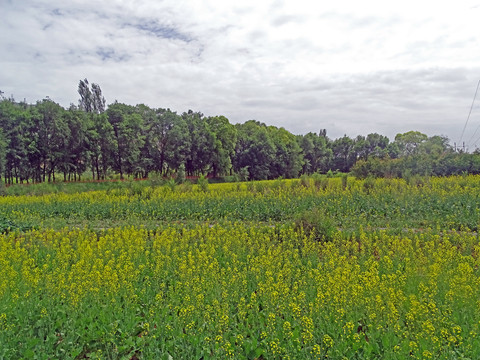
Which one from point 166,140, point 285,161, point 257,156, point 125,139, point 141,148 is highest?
point 166,140

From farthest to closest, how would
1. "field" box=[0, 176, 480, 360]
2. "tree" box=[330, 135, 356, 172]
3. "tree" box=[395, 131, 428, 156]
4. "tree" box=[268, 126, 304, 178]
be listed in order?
"tree" box=[395, 131, 428, 156]
"tree" box=[330, 135, 356, 172]
"tree" box=[268, 126, 304, 178]
"field" box=[0, 176, 480, 360]

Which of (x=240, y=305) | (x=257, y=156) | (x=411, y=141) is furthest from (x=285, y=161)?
(x=240, y=305)

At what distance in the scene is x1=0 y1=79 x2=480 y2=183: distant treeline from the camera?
29.9 m

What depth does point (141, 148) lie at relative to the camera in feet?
147

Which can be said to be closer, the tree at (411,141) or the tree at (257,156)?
the tree at (257,156)

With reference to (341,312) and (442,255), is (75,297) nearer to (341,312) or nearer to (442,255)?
(341,312)

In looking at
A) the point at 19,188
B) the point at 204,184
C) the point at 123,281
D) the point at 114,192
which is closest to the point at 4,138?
the point at 19,188

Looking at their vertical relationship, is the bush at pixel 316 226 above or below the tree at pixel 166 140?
below

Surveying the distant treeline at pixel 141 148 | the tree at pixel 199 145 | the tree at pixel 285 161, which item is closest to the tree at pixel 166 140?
the distant treeline at pixel 141 148

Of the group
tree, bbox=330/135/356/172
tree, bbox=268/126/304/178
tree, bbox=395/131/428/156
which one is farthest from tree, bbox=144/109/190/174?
tree, bbox=395/131/428/156

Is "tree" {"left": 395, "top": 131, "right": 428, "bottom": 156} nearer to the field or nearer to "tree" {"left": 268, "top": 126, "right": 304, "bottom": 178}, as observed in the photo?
"tree" {"left": 268, "top": 126, "right": 304, "bottom": 178}

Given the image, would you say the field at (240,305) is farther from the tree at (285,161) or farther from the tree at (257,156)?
the tree at (285,161)

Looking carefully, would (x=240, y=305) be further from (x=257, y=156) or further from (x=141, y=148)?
(x=257, y=156)

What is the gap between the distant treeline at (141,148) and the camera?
29922 mm
